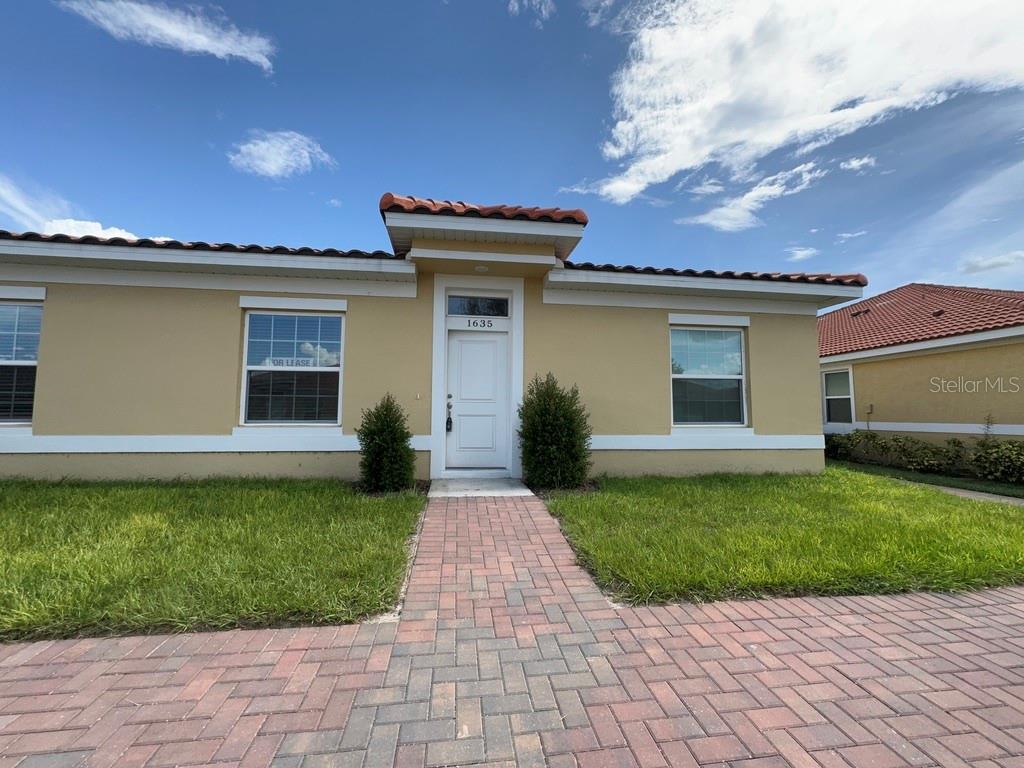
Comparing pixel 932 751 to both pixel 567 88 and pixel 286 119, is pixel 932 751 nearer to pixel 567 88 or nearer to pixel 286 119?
pixel 567 88

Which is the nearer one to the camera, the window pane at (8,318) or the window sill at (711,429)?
the window pane at (8,318)

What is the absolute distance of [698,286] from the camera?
6953 millimetres

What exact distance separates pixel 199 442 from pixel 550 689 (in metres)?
6.25

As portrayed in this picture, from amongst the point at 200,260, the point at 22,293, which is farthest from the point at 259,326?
the point at 22,293

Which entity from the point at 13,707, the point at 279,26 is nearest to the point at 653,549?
the point at 13,707

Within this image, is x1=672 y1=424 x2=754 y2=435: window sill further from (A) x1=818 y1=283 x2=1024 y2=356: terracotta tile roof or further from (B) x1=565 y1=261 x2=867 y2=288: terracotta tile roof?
(A) x1=818 y1=283 x2=1024 y2=356: terracotta tile roof

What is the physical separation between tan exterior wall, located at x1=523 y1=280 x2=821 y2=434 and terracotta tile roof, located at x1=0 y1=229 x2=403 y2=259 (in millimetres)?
2652

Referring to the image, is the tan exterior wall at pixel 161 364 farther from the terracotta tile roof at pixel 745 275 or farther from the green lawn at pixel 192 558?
the terracotta tile roof at pixel 745 275

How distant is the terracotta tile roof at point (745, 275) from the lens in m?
6.75

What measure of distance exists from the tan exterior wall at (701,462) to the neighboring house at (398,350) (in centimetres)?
3

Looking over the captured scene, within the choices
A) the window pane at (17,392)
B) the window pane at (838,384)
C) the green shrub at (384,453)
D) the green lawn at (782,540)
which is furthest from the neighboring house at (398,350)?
the window pane at (838,384)

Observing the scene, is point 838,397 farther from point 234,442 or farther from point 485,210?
point 234,442

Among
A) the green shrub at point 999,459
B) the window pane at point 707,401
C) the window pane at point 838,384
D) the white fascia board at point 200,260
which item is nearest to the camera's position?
the white fascia board at point 200,260

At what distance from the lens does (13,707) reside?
75.0 inches
